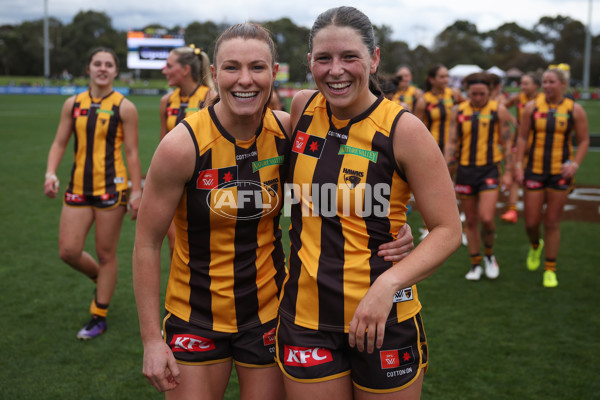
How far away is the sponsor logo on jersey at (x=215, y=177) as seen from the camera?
252cm

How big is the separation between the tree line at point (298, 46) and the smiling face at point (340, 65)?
71.7 m

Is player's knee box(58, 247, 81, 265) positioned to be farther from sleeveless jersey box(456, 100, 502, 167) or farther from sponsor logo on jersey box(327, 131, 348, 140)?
sleeveless jersey box(456, 100, 502, 167)

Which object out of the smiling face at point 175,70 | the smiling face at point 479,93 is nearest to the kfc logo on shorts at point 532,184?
the smiling face at point 479,93

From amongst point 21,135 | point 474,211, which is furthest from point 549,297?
point 21,135

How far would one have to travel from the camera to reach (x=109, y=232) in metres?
5.32

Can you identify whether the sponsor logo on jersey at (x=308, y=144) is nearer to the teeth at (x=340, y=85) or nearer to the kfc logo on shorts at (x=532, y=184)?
the teeth at (x=340, y=85)

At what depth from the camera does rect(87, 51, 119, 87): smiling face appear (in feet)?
17.7

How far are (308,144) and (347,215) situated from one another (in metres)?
0.37

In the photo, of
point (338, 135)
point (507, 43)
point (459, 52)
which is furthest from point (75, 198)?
point (507, 43)

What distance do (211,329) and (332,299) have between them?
623mm

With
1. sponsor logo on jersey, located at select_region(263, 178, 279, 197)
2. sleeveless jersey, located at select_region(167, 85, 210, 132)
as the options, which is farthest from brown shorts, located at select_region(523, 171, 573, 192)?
sponsor logo on jersey, located at select_region(263, 178, 279, 197)

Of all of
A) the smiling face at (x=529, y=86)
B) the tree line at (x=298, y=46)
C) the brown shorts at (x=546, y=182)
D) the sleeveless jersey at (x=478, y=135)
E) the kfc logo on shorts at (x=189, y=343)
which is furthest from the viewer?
the tree line at (x=298, y=46)

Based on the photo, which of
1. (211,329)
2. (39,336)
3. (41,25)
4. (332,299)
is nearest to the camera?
(332,299)

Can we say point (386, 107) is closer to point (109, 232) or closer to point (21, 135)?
point (109, 232)
